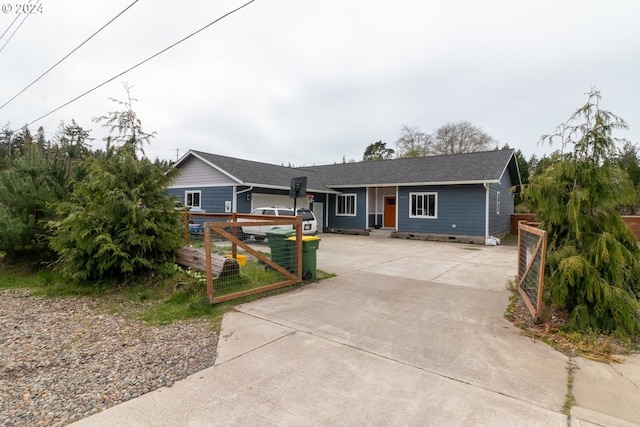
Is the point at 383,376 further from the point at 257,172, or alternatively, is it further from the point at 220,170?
the point at 257,172

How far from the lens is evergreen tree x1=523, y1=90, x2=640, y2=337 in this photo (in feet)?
12.8

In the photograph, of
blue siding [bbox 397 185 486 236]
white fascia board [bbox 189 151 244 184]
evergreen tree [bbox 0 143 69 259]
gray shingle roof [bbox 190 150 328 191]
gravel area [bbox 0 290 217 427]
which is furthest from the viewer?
gray shingle roof [bbox 190 150 328 191]

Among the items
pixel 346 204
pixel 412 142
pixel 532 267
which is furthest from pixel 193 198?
pixel 412 142

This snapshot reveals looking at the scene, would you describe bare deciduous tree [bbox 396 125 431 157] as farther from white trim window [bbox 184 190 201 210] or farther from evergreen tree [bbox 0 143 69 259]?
evergreen tree [bbox 0 143 69 259]

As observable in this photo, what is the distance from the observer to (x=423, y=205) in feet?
54.7

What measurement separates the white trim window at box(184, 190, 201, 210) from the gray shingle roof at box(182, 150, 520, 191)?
7.14 ft

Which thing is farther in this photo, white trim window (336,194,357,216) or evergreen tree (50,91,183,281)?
white trim window (336,194,357,216)

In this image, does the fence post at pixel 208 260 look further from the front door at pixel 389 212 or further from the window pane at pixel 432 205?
the front door at pixel 389 212

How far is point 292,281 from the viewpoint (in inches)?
250

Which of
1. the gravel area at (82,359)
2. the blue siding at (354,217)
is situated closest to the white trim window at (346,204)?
the blue siding at (354,217)

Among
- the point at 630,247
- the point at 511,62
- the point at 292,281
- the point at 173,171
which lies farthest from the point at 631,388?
the point at 511,62

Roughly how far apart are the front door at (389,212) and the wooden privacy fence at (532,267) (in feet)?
42.1

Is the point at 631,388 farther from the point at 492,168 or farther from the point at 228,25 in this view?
the point at 492,168

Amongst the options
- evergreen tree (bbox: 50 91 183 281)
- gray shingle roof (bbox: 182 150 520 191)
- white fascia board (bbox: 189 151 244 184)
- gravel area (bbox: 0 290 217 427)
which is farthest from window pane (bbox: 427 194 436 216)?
gravel area (bbox: 0 290 217 427)
